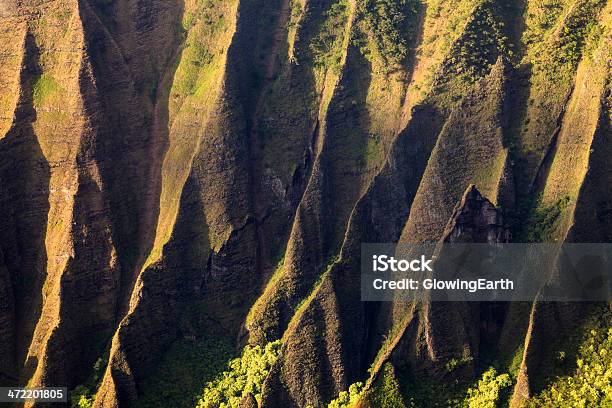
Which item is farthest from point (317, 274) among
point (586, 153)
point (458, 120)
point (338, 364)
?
point (586, 153)

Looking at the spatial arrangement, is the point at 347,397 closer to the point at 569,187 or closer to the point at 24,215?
the point at 569,187

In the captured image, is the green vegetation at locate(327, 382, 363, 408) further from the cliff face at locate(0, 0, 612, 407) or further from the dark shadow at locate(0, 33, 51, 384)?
the dark shadow at locate(0, 33, 51, 384)

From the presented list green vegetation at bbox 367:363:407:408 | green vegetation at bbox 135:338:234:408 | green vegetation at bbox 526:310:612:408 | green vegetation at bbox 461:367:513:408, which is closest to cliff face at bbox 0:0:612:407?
green vegetation at bbox 367:363:407:408

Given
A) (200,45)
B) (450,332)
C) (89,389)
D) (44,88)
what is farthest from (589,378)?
(44,88)

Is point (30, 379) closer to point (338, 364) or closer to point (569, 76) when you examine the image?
point (338, 364)

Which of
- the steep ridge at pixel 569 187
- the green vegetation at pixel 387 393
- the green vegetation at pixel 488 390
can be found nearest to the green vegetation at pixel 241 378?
the green vegetation at pixel 387 393

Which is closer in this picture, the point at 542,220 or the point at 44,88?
the point at 542,220
